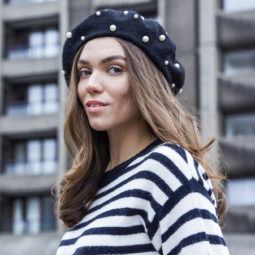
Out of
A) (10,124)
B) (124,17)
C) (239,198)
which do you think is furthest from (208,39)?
(124,17)

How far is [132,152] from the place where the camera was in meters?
2.39

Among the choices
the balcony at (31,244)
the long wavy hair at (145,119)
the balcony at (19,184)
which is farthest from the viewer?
the balcony at (19,184)

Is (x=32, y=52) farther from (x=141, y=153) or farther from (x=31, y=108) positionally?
(x=141, y=153)

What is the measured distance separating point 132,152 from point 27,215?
3133 cm

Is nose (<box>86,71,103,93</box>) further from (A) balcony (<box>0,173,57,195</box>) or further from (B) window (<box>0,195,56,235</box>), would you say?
(B) window (<box>0,195,56,235</box>)

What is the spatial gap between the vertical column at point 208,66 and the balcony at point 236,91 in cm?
27

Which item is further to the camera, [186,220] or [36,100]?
[36,100]

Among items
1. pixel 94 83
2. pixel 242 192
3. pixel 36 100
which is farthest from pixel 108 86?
pixel 36 100

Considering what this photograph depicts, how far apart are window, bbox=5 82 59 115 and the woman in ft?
102

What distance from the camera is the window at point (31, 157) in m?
33.0

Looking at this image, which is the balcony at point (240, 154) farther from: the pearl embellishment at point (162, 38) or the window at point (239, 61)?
the pearl embellishment at point (162, 38)

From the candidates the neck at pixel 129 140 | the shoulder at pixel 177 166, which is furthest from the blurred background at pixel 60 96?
the shoulder at pixel 177 166

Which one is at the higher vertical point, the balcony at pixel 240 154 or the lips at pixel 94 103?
the balcony at pixel 240 154

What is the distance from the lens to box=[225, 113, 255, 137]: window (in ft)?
93.7
